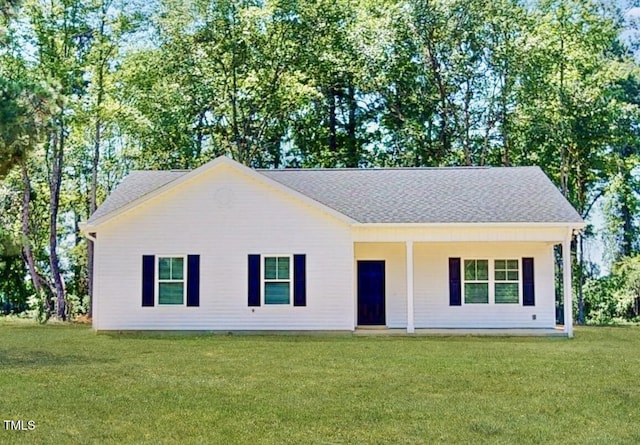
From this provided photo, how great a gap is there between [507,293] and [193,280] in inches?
296

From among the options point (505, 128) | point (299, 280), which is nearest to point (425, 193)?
point (299, 280)

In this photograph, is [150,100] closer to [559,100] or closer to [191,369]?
[559,100]

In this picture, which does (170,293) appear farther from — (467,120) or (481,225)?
(467,120)

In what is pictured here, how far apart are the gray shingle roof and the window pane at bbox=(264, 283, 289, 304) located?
7.52 feet

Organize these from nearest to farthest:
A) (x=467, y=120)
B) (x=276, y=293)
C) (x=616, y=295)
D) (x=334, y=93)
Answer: (x=276, y=293), (x=616, y=295), (x=467, y=120), (x=334, y=93)

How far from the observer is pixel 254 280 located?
18.8m

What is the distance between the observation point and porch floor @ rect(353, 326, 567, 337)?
18516 millimetres

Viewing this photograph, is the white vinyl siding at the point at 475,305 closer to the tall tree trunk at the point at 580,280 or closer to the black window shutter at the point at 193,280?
the black window shutter at the point at 193,280

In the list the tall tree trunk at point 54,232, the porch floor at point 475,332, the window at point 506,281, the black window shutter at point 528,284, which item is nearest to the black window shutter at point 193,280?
the porch floor at point 475,332

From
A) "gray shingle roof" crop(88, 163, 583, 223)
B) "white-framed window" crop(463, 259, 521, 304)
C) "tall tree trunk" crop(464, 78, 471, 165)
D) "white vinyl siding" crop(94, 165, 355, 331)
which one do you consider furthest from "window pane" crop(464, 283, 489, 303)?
"tall tree trunk" crop(464, 78, 471, 165)

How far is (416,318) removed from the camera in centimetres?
2002

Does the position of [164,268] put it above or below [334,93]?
below

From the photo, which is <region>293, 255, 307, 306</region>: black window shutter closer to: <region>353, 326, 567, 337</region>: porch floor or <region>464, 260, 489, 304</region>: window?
<region>353, 326, 567, 337</region>: porch floor

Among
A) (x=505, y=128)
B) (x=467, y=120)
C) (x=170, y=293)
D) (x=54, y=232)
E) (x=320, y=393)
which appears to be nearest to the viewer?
(x=320, y=393)
